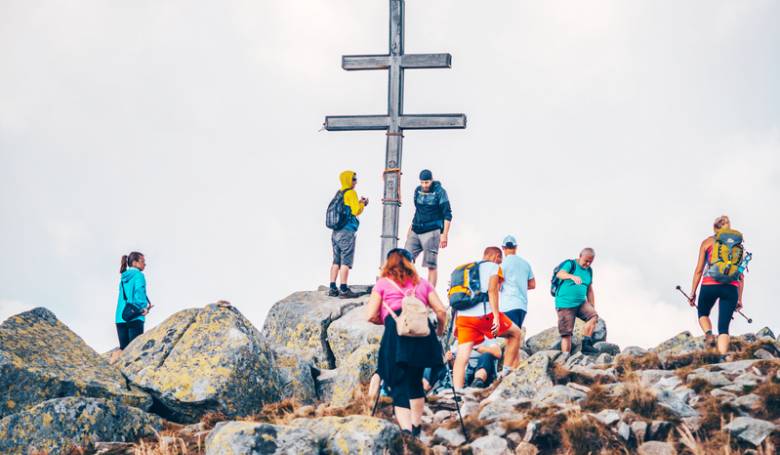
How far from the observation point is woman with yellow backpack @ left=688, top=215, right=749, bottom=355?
1648cm

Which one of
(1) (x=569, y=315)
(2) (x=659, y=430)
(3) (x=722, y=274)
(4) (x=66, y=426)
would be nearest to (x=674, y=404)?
(2) (x=659, y=430)

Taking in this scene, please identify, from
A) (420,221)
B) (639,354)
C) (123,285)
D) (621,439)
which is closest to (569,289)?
(639,354)

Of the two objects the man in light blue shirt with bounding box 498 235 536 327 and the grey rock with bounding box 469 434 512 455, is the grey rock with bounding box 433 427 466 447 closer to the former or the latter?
the grey rock with bounding box 469 434 512 455

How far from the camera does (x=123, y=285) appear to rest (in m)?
18.8

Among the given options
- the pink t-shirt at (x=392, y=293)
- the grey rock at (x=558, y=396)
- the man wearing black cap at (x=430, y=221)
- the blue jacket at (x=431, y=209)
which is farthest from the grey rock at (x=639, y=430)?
the blue jacket at (x=431, y=209)

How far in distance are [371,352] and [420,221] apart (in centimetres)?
395

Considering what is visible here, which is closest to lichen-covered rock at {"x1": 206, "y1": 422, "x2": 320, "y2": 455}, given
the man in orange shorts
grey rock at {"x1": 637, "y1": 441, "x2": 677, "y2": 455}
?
the man in orange shorts

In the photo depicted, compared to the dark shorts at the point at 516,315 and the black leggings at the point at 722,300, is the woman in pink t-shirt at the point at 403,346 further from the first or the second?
the black leggings at the point at 722,300

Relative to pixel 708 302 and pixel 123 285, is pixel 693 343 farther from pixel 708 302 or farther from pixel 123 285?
pixel 123 285

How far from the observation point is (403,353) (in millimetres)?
12148

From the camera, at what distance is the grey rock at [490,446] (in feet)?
41.9

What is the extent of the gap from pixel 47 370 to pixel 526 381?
25.4 feet

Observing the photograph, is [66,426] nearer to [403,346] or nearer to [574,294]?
[403,346]

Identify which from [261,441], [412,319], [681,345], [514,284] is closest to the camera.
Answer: [261,441]
